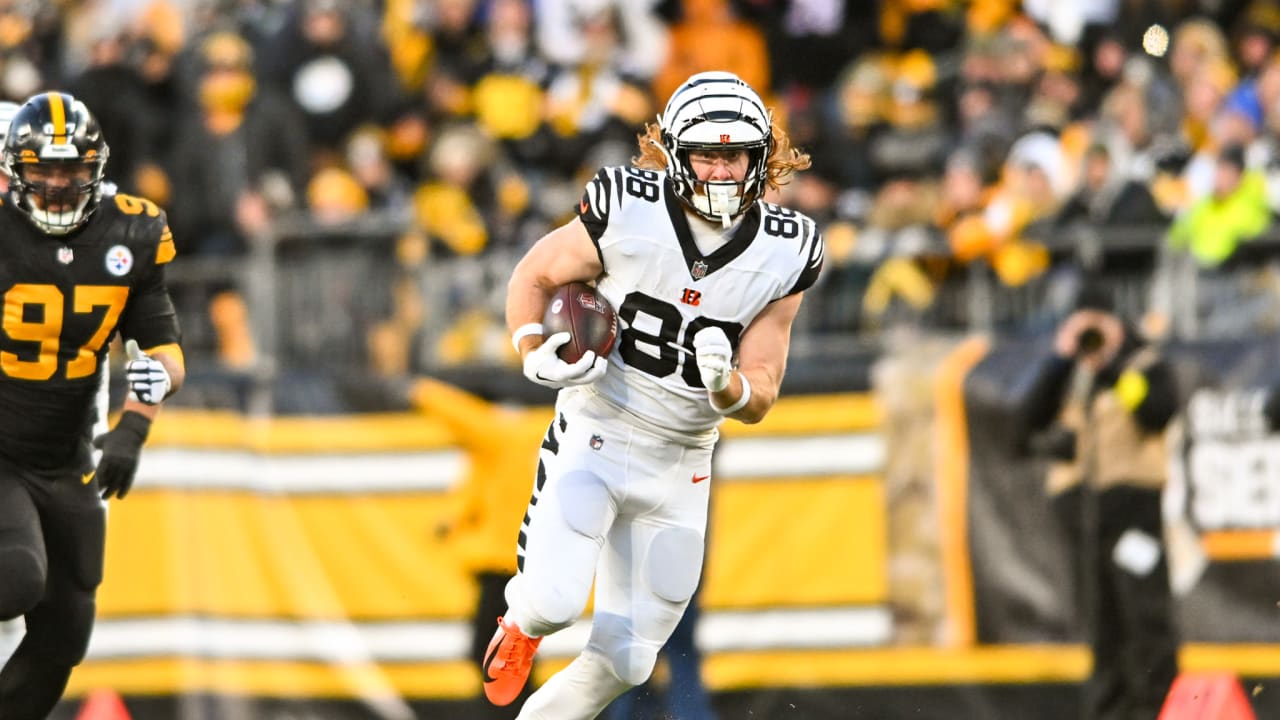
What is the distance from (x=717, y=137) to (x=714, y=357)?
0.82 m

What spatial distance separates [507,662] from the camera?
7629mm

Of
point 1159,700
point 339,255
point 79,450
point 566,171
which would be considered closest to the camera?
point 79,450

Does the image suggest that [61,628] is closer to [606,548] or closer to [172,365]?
[172,365]

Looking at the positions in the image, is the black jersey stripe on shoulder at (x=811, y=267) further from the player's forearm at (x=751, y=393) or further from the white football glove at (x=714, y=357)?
the white football glove at (x=714, y=357)

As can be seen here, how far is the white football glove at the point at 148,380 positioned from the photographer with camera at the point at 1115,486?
4872 millimetres

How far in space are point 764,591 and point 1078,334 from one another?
2.36 m

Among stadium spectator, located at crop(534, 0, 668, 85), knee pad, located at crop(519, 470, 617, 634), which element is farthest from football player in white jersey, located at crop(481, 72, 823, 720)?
stadium spectator, located at crop(534, 0, 668, 85)

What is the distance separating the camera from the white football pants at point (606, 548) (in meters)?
7.46

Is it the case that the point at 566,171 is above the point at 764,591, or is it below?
above

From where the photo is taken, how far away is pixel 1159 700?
10.6m

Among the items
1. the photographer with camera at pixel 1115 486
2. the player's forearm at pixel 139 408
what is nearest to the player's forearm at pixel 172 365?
the player's forearm at pixel 139 408

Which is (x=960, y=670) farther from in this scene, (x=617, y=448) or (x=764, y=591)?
(x=617, y=448)

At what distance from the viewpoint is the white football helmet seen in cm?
744

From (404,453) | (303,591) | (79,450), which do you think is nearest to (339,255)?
(404,453)
